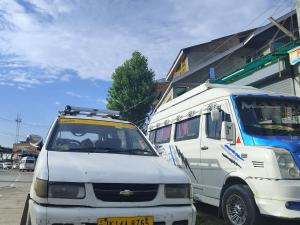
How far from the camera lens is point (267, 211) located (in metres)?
5.50

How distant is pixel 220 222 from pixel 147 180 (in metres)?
3.59

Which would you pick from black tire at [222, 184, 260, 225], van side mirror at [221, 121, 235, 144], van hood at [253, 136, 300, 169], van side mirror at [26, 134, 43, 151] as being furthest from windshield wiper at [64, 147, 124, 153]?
van hood at [253, 136, 300, 169]

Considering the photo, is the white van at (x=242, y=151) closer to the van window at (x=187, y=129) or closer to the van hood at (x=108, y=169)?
the van window at (x=187, y=129)

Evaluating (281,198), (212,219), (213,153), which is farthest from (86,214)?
(212,219)

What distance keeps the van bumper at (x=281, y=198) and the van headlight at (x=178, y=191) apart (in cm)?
156

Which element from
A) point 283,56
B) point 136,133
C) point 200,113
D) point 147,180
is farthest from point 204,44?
point 147,180

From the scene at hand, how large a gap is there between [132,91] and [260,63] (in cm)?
1864

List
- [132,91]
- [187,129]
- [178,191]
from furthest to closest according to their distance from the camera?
[132,91], [187,129], [178,191]

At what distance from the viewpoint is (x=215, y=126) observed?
723 cm

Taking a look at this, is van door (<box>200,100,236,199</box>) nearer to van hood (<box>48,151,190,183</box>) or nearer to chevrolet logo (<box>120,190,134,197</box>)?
van hood (<box>48,151,190,183</box>)

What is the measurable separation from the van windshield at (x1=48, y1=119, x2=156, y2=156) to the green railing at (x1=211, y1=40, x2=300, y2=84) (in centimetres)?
768

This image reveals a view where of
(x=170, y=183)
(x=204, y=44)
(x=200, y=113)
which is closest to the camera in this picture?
(x=170, y=183)

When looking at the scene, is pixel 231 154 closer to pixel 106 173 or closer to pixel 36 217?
pixel 106 173

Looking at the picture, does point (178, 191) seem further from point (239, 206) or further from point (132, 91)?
point (132, 91)
